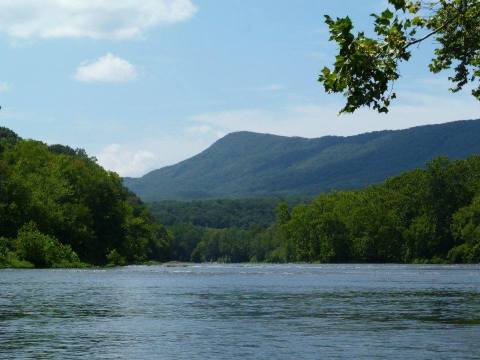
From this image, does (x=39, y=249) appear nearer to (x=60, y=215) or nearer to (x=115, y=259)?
(x=60, y=215)

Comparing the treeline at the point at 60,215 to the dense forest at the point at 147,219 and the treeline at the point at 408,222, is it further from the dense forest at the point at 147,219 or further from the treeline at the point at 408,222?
the treeline at the point at 408,222

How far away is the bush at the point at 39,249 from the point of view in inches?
4072

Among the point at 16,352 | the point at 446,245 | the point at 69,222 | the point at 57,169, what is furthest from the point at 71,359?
the point at 446,245

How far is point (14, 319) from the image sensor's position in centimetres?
3441

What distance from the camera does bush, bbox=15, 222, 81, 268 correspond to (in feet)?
339

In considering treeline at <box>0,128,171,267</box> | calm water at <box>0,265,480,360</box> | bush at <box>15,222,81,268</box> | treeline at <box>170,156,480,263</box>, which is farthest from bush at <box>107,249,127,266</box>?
calm water at <box>0,265,480,360</box>

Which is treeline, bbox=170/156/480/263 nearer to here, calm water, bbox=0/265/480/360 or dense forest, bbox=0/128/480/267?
dense forest, bbox=0/128/480/267

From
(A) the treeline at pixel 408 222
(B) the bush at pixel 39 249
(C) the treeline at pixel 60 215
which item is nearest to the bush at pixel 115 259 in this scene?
(C) the treeline at pixel 60 215

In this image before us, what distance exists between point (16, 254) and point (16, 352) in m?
81.3

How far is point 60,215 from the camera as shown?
4742 inches

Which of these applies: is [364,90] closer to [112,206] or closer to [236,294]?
[236,294]

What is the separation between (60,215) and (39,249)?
51.0 ft

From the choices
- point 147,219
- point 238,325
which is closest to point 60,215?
point 147,219

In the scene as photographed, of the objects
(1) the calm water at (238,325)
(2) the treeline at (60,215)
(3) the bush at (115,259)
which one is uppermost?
(2) the treeline at (60,215)
